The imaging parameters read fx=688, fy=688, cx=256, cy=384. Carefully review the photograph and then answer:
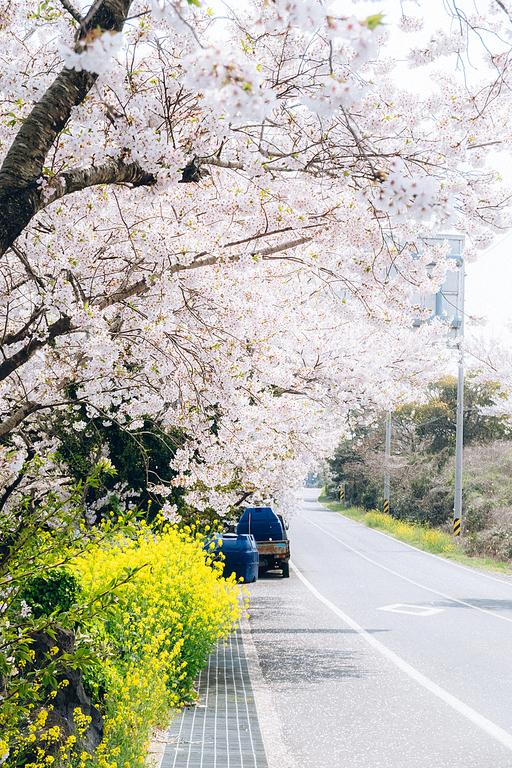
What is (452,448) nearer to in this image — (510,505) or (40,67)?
(510,505)

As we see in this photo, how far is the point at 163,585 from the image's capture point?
21.3ft

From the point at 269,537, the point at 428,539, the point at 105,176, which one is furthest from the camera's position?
the point at 428,539

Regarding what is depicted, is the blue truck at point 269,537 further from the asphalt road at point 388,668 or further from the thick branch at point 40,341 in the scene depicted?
the thick branch at point 40,341

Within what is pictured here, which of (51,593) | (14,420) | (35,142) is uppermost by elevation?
(35,142)

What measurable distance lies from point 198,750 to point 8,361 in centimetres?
318

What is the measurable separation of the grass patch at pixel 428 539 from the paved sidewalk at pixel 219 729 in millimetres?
15359

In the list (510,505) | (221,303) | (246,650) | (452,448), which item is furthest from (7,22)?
(452,448)

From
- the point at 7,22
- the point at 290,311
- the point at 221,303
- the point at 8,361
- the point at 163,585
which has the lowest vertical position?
the point at 163,585

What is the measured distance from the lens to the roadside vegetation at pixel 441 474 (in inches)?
1059

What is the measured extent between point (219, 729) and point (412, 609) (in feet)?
27.7

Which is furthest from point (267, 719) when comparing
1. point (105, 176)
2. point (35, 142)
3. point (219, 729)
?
point (35, 142)

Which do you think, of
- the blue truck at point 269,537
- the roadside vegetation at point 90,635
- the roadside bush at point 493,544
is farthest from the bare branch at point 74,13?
the roadside bush at point 493,544

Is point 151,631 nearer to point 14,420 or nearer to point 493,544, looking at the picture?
point 14,420

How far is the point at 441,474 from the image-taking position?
37.3 metres
